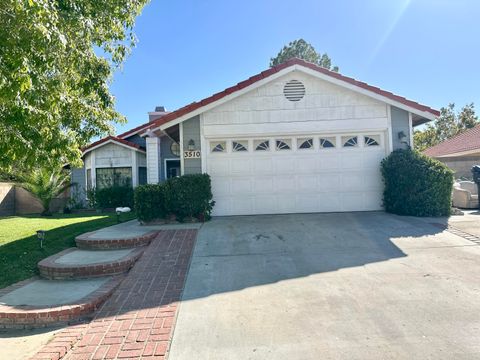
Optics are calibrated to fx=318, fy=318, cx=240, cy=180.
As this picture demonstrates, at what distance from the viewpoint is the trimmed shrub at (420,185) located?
8438 millimetres

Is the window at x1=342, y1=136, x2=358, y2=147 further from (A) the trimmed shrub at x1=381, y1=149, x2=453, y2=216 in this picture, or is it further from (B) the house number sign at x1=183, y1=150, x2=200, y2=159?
(B) the house number sign at x1=183, y1=150, x2=200, y2=159

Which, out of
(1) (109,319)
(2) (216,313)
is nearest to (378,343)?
(2) (216,313)

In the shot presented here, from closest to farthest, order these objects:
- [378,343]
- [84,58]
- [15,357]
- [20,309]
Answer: [378,343] < [15,357] < [20,309] < [84,58]

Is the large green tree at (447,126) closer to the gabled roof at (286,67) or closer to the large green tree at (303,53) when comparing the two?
the large green tree at (303,53)

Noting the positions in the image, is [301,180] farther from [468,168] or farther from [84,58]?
[468,168]

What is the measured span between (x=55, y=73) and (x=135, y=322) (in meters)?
3.59

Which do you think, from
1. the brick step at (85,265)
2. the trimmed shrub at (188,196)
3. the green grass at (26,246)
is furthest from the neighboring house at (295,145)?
the brick step at (85,265)

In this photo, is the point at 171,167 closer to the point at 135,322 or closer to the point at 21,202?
the point at 21,202

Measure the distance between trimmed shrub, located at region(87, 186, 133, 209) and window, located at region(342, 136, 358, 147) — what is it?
→ 406 inches

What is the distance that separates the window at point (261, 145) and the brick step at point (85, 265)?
15.7 ft

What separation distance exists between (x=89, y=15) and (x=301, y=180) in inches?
263

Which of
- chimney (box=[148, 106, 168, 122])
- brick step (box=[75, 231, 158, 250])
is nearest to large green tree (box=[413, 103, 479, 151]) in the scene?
chimney (box=[148, 106, 168, 122])

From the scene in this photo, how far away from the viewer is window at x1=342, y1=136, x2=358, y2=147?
31.6ft

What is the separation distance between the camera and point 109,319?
12.8ft
